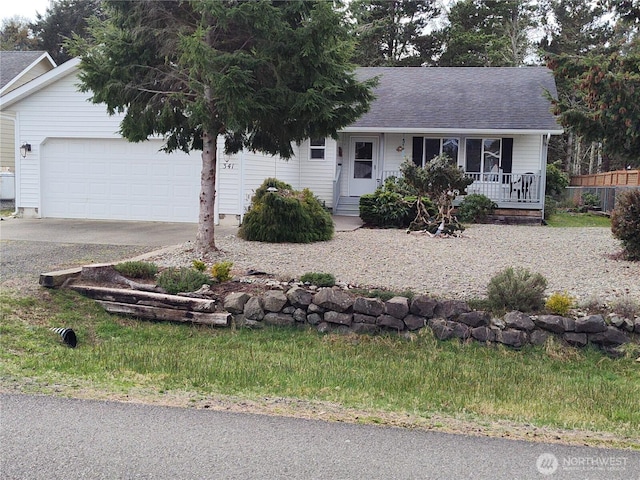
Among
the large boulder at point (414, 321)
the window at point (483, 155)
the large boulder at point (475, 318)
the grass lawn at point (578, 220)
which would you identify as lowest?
the large boulder at point (414, 321)

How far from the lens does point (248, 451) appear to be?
3926 mm

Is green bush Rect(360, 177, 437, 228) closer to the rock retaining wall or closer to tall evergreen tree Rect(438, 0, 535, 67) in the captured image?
the rock retaining wall

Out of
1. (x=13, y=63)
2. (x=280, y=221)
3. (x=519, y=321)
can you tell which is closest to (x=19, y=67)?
(x=13, y=63)

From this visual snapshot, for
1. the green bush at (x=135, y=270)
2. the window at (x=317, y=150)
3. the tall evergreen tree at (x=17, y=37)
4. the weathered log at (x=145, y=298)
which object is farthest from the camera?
the tall evergreen tree at (x=17, y=37)

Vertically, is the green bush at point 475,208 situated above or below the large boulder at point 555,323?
above

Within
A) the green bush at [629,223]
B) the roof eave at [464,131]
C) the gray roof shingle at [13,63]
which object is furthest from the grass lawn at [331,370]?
the gray roof shingle at [13,63]

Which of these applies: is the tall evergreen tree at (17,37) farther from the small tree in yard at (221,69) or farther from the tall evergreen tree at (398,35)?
the small tree in yard at (221,69)

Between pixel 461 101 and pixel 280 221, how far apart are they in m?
A: 11.1

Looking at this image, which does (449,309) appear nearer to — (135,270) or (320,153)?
(135,270)

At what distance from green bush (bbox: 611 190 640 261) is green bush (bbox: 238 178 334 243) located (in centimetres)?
583

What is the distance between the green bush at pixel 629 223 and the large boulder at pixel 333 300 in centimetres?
626

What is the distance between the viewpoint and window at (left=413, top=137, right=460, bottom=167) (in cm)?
2070

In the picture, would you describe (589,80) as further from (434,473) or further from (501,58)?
(501,58)

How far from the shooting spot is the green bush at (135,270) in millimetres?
8734
